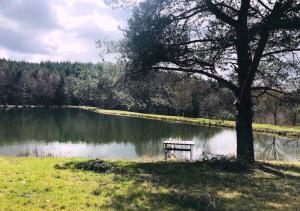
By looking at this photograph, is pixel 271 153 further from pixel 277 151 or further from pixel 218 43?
pixel 218 43

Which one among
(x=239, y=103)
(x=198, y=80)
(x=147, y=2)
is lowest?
(x=239, y=103)

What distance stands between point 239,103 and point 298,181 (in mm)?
5205

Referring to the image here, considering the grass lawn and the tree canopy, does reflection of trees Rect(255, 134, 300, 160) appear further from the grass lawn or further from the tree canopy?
the grass lawn

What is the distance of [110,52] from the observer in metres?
17.8

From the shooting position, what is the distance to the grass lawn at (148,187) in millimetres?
8617

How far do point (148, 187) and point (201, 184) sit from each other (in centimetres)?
173

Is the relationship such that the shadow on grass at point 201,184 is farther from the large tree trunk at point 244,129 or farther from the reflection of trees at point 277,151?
the reflection of trees at point 277,151

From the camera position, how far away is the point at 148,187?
414 inches

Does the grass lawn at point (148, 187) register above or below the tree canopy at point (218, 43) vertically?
below

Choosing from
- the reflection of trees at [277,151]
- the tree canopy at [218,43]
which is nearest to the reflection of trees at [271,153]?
the reflection of trees at [277,151]

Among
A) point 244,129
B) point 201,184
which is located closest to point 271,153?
point 244,129

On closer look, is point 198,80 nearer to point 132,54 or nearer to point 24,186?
point 132,54

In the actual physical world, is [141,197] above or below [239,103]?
below

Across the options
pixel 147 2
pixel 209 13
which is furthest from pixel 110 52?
pixel 209 13
